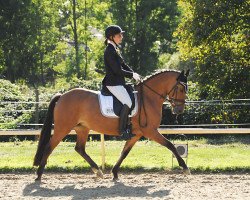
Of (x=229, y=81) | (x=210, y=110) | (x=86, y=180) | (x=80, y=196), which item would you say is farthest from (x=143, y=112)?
(x=229, y=81)

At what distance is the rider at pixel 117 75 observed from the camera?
10383mm

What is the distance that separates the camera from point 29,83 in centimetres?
4341

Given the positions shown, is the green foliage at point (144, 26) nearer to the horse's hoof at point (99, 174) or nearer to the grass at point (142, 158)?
the grass at point (142, 158)

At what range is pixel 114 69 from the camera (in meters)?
10.4

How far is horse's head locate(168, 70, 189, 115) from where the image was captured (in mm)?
10867

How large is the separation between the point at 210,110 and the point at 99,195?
12182mm

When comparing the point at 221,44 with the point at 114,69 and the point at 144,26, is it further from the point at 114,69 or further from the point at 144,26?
the point at 144,26

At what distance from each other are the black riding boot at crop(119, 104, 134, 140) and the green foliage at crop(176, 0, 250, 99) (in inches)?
460

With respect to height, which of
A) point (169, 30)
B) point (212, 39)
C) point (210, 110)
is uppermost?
point (169, 30)

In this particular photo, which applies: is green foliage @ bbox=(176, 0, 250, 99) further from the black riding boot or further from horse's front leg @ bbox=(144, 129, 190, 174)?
the black riding boot

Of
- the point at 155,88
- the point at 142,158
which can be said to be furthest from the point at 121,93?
the point at 142,158

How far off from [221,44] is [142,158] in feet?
33.3

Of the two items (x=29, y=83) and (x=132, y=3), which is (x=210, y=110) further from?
(x=29, y=83)

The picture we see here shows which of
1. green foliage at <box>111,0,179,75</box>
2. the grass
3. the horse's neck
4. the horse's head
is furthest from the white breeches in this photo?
green foliage at <box>111,0,179,75</box>
